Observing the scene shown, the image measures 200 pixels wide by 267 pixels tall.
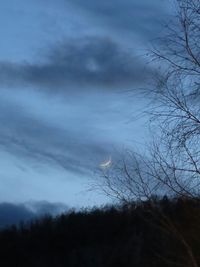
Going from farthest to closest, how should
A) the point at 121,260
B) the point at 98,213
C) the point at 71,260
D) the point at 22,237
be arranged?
the point at 22,237 < the point at 98,213 < the point at 71,260 < the point at 121,260

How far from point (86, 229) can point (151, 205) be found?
24607 mm

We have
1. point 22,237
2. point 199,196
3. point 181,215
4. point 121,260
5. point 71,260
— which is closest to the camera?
point 199,196

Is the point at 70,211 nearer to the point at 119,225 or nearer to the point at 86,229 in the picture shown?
the point at 86,229

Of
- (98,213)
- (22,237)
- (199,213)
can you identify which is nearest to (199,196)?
(199,213)

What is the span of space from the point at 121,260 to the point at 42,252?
7112 mm

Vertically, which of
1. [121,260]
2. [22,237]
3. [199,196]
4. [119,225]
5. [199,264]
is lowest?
[199,264]

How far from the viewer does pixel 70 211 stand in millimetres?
40875

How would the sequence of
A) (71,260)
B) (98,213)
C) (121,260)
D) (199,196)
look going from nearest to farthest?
(199,196)
(121,260)
(71,260)
(98,213)

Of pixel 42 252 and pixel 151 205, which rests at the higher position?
pixel 42 252

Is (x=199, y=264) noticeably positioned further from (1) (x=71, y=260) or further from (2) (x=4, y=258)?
(2) (x=4, y=258)

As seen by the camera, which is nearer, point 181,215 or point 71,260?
point 181,215

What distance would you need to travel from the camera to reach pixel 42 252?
37.0m

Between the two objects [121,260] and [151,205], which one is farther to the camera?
[121,260]

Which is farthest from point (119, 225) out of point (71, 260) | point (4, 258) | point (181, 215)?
point (181, 215)
